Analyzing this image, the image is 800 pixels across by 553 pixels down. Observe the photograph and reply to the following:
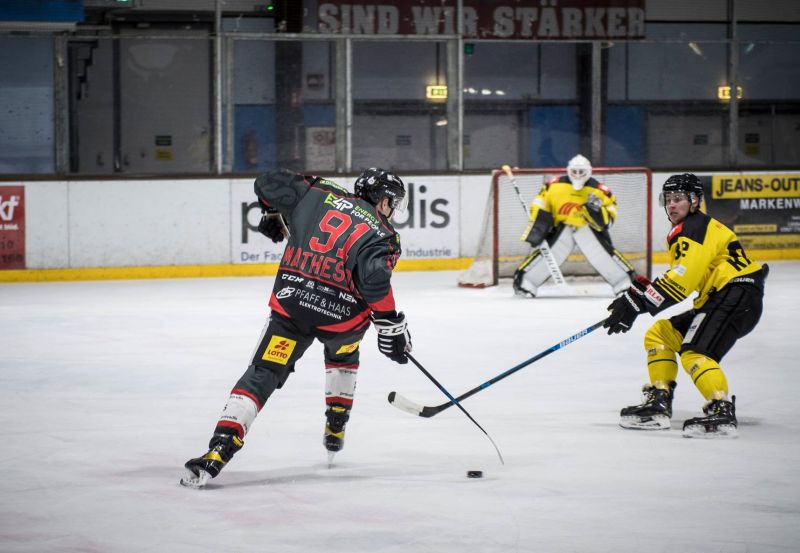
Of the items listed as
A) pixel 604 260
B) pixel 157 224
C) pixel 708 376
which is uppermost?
pixel 157 224

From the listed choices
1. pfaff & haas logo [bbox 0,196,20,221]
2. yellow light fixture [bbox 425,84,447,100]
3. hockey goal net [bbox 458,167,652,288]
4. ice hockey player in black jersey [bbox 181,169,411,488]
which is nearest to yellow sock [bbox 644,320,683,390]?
ice hockey player in black jersey [bbox 181,169,411,488]

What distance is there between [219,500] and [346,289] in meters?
0.80

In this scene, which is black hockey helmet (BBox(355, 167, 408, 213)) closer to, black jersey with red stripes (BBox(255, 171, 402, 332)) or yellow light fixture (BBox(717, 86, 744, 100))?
black jersey with red stripes (BBox(255, 171, 402, 332))

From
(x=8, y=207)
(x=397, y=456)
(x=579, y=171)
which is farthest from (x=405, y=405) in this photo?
(x=8, y=207)

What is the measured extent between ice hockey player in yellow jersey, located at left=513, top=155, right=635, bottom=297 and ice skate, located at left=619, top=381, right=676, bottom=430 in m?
5.19

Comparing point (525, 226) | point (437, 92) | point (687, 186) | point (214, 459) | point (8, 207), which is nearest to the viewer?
point (214, 459)

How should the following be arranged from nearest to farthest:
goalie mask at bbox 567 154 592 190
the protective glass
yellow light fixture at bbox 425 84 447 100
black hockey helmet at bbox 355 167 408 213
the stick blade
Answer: black hockey helmet at bbox 355 167 408 213 → the stick blade → the protective glass → goalie mask at bbox 567 154 592 190 → yellow light fixture at bbox 425 84 447 100

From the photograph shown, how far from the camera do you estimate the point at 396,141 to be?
47.3 ft

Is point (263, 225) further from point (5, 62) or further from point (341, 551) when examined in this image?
point (5, 62)

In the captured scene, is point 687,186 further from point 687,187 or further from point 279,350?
point 279,350

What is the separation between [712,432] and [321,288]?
1692 mm

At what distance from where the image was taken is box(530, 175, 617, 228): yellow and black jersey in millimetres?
10463

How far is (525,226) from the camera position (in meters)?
11.8

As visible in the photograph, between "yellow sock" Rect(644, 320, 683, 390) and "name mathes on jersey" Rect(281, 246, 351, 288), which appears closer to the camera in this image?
"name mathes on jersey" Rect(281, 246, 351, 288)
